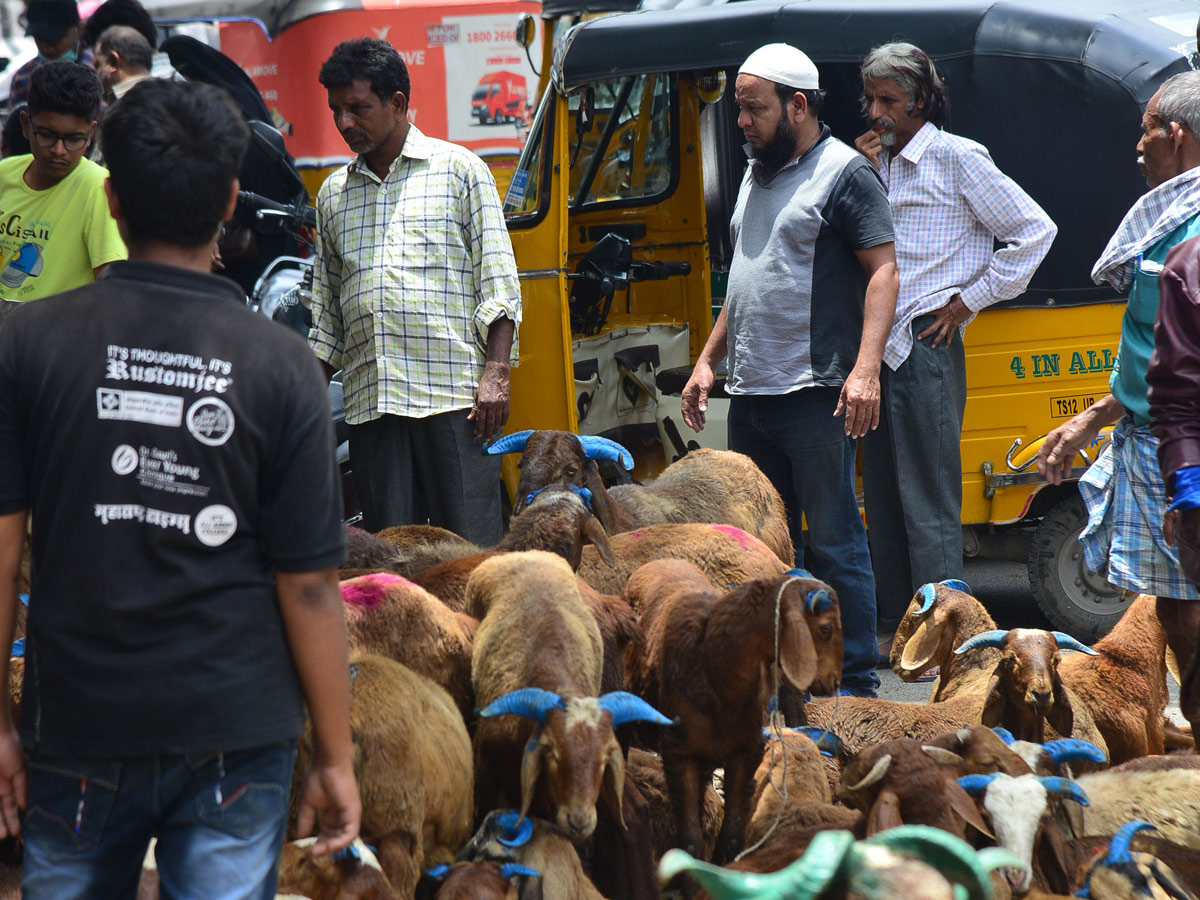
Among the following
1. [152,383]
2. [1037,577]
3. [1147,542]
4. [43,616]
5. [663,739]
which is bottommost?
[1037,577]

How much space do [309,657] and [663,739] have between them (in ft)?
5.12

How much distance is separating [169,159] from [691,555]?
266 centimetres

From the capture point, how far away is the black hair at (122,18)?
8812 mm

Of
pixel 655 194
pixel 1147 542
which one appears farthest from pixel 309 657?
pixel 655 194

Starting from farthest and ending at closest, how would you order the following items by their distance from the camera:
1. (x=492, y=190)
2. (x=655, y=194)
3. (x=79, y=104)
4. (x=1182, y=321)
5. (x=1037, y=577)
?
1. (x=655, y=194)
2. (x=1037, y=577)
3. (x=492, y=190)
4. (x=79, y=104)
5. (x=1182, y=321)

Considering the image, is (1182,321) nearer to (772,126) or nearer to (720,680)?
(720,680)

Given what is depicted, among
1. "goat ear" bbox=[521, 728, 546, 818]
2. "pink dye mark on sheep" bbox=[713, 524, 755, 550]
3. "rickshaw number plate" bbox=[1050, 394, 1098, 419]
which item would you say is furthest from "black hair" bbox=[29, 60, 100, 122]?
"rickshaw number plate" bbox=[1050, 394, 1098, 419]

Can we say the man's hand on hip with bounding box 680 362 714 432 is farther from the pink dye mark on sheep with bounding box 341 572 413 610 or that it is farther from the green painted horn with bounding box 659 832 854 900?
the green painted horn with bounding box 659 832 854 900

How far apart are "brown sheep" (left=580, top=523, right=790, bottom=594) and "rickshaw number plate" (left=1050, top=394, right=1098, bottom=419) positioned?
2.60 m

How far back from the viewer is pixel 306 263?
8.39m

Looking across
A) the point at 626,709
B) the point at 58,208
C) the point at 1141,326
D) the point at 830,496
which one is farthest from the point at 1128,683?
the point at 58,208

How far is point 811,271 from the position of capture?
5.30m

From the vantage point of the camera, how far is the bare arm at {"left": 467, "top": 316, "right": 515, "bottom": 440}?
5.14 metres

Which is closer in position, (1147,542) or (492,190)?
(1147,542)
